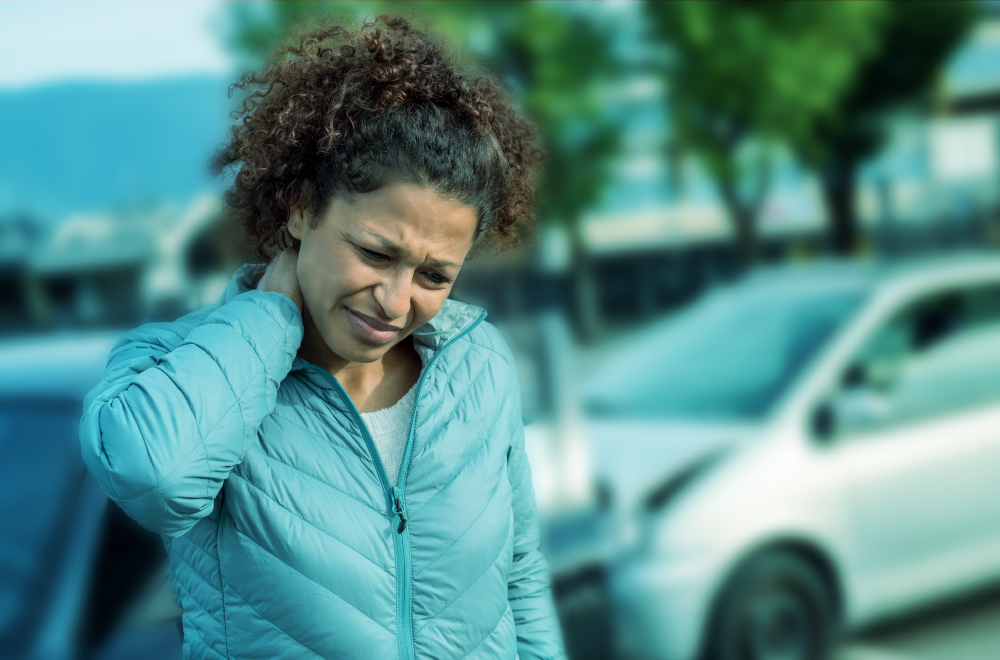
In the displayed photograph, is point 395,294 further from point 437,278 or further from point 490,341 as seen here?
point 490,341

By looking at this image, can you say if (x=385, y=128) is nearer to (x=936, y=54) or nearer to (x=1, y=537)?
(x=1, y=537)

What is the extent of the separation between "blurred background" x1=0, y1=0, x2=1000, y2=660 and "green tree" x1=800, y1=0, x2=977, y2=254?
14mm

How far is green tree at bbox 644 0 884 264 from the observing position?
186 inches

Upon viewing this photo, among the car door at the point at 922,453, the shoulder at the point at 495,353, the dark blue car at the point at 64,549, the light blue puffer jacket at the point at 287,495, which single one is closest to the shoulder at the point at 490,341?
the shoulder at the point at 495,353

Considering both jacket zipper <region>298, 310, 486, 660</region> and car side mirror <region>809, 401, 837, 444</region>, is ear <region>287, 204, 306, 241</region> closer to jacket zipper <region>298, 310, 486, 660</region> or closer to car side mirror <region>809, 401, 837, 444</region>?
jacket zipper <region>298, 310, 486, 660</region>

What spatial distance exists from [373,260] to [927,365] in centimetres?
286

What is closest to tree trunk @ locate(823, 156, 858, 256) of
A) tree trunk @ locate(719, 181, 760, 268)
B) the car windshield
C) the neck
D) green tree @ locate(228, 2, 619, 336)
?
tree trunk @ locate(719, 181, 760, 268)

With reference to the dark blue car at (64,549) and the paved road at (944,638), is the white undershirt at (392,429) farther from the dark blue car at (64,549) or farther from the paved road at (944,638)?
the paved road at (944,638)

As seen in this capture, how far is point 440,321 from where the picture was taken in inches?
53.2

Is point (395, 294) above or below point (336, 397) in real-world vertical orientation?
above

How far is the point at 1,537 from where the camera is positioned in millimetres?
2008

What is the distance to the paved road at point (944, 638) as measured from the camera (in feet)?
11.6

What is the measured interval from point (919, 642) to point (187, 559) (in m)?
3.28

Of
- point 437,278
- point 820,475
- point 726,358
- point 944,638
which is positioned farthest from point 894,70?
point 437,278
